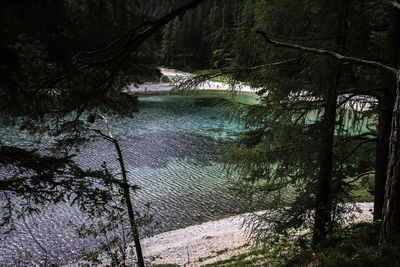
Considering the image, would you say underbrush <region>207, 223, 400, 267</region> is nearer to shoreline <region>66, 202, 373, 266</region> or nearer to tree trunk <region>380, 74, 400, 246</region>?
tree trunk <region>380, 74, 400, 246</region>

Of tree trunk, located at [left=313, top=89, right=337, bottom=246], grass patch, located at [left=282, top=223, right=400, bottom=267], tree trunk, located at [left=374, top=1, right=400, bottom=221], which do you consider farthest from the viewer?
tree trunk, located at [left=313, top=89, right=337, bottom=246]

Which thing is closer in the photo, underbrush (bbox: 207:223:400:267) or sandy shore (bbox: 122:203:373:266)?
underbrush (bbox: 207:223:400:267)

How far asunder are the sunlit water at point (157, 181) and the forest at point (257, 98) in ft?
2.17

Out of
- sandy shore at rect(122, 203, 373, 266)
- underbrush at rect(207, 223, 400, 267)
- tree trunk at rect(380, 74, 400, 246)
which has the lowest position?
sandy shore at rect(122, 203, 373, 266)

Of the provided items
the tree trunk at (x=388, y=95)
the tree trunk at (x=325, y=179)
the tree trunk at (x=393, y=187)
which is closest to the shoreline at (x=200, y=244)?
the tree trunk at (x=325, y=179)

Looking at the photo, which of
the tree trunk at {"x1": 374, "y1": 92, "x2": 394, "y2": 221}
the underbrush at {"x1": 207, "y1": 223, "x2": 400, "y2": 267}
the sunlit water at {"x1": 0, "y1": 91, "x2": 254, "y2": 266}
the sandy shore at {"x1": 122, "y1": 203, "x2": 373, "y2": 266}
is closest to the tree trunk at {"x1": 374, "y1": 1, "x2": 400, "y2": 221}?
the tree trunk at {"x1": 374, "y1": 92, "x2": 394, "y2": 221}

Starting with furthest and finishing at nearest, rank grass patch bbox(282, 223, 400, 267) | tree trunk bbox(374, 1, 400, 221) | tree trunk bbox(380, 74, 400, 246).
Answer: tree trunk bbox(374, 1, 400, 221) → grass patch bbox(282, 223, 400, 267) → tree trunk bbox(380, 74, 400, 246)

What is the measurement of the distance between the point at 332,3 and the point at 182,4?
332cm

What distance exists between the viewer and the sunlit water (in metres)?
10.0

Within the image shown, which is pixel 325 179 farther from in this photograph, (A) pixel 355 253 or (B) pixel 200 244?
(B) pixel 200 244

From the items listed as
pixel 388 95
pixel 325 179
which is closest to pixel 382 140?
pixel 388 95

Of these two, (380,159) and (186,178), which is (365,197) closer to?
(186,178)

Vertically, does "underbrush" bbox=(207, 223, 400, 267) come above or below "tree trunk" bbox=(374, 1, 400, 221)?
below

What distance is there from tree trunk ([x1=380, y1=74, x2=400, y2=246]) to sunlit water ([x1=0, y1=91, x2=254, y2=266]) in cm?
347
